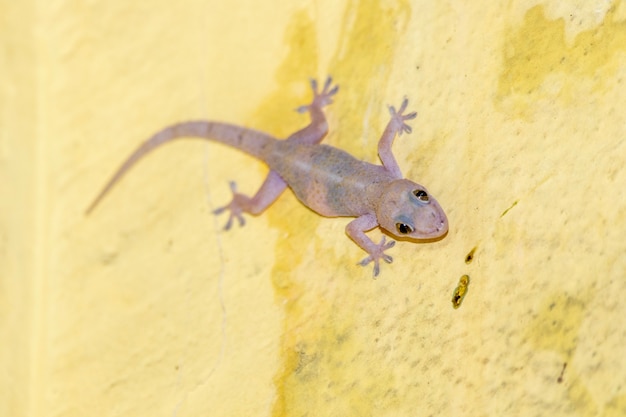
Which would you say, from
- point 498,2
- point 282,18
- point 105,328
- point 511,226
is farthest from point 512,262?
point 105,328

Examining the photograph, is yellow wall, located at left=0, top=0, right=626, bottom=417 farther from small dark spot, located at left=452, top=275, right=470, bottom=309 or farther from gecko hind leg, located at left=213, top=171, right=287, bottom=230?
gecko hind leg, located at left=213, top=171, right=287, bottom=230

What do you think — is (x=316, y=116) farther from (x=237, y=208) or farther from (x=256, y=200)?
(x=237, y=208)

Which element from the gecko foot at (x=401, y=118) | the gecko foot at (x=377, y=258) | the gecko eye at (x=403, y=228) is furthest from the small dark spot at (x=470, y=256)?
the gecko foot at (x=401, y=118)

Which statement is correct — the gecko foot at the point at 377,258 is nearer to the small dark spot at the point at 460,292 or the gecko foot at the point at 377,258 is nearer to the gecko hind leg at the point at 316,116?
the small dark spot at the point at 460,292

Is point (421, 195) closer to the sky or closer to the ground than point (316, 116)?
closer to the sky

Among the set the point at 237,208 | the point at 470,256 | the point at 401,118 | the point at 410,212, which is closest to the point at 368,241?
the point at 410,212

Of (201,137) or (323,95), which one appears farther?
(323,95)

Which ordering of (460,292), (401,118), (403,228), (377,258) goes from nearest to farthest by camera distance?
(460,292) → (403,228) → (377,258) → (401,118)

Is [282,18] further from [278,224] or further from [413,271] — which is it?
[413,271]
